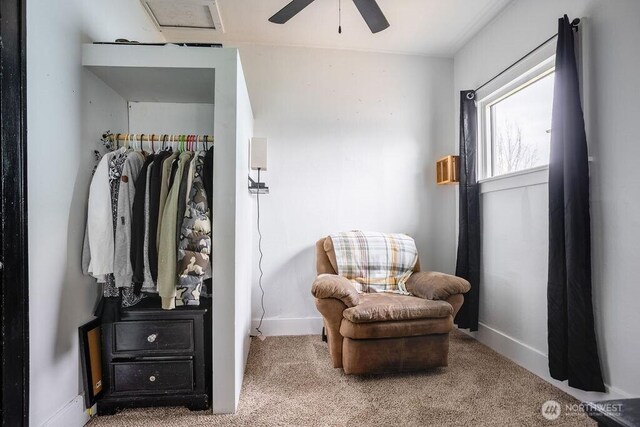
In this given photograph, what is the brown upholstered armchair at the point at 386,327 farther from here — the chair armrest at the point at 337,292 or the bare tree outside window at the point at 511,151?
the bare tree outside window at the point at 511,151

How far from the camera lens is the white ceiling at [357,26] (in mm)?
2314

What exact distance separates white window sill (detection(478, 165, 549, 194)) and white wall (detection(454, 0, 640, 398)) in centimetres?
5

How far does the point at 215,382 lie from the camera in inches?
63.4

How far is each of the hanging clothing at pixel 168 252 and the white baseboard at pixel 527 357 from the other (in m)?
2.30

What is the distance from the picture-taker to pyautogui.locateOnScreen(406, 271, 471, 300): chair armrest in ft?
6.75

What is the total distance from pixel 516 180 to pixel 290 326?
220 cm

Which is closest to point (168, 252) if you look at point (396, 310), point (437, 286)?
point (396, 310)

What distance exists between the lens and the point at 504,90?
7.90 feet

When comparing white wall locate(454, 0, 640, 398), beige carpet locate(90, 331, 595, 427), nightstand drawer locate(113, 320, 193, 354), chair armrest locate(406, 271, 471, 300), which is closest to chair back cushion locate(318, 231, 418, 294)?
chair armrest locate(406, 271, 471, 300)

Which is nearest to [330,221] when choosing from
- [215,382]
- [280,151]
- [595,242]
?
[280,151]

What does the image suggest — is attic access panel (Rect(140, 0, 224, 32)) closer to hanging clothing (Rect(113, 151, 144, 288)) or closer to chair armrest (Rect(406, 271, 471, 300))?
hanging clothing (Rect(113, 151, 144, 288))

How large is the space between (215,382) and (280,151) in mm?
1911

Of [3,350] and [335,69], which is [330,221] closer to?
[335,69]

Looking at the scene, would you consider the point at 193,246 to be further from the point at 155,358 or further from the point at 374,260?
the point at 374,260
